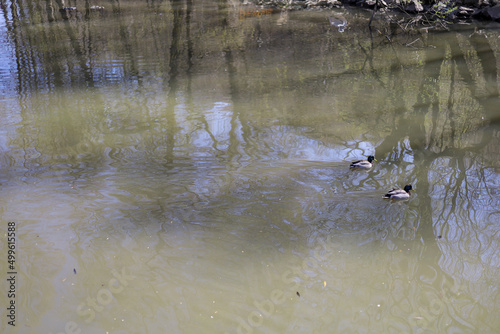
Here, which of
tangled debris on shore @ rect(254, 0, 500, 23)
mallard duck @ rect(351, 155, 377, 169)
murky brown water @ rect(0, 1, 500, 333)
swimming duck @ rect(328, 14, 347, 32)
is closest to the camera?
murky brown water @ rect(0, 1, 500, 333)

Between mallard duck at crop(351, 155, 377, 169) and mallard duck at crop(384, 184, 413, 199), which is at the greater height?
mallard duck at crop(351, 155, 377, 169)

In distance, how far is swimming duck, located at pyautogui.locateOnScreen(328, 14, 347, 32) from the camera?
1962cm

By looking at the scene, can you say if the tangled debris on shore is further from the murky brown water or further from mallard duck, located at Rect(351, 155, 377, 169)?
mallard duck, located at Rect(351, 155, 377, 169)

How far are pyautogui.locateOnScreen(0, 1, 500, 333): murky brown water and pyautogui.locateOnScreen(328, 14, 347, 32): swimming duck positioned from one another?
6205mm

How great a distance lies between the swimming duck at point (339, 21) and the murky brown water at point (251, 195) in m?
6.20

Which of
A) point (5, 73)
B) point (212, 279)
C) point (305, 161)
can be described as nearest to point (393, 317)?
point (212, 279)

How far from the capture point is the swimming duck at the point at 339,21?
1962 centimetres

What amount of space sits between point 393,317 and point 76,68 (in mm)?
12138

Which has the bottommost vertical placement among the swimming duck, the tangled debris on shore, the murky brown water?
the murky brown water

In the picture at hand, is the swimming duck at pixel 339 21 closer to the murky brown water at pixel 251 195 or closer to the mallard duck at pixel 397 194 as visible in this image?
the murky brown water at pixel 251 195

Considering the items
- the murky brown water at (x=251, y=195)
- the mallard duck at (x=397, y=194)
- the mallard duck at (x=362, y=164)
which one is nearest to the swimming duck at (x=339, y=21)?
the murky brown water at (x=251, y=195)

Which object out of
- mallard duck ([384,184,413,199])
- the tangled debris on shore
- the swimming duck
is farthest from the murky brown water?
the tangled debris on shore

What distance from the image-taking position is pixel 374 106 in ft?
34.1

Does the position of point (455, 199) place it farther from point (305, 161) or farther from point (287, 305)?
point (287, 305)
